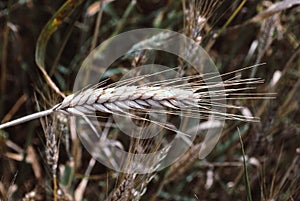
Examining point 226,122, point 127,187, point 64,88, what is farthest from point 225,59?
point 127,187

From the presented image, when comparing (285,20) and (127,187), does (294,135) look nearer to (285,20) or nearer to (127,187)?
(285,20)

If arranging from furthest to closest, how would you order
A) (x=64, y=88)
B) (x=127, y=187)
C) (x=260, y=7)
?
1. (x=260, y=7)
2. (x=64, y=88)
3. (x=127, y=187)

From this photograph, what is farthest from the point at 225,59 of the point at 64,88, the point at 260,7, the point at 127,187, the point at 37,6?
the point at 127,187

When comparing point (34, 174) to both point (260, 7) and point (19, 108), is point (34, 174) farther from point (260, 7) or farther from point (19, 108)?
point (260, 7)

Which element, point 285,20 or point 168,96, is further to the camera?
point 285,20

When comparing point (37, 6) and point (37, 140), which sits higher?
point (37, 6)

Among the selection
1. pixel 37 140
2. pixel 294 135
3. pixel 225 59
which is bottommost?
pixel 294 135

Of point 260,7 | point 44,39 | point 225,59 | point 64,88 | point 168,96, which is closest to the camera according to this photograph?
point 168,96
